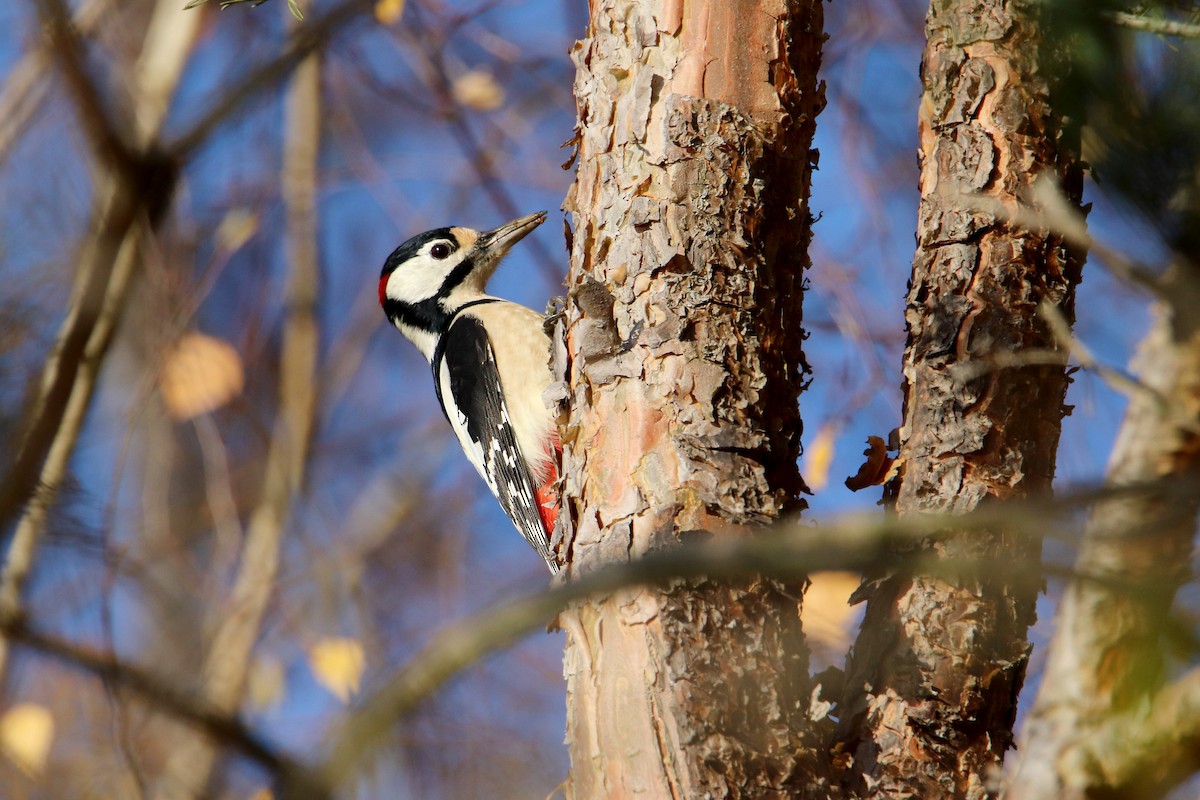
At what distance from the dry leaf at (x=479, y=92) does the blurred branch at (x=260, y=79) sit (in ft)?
7.00

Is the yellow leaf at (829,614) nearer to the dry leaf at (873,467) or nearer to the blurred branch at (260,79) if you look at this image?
the dry leaf at (873,467)

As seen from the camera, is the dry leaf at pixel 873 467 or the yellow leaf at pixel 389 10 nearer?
the dry leaf at pixel 873 467

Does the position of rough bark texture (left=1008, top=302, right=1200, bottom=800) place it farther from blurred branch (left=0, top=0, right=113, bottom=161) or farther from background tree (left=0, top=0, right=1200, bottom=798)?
blurred branch (left=0, top=0, right=113, bottom=161)

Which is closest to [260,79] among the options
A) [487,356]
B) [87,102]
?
[87,102]

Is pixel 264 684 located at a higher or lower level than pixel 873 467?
higher

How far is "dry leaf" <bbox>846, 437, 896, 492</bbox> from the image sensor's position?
99.0 inches

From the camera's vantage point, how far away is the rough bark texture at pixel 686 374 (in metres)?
2.10

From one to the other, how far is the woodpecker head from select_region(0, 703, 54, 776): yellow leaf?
2154 mm

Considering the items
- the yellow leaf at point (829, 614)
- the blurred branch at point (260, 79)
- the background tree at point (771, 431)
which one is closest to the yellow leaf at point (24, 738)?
the background tree at point (771, 431)

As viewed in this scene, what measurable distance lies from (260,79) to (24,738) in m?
2.93

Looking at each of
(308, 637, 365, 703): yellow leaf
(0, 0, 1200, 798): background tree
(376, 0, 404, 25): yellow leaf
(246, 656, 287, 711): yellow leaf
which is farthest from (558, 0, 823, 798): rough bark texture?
(246, 656, 287, 711): yellow leaf

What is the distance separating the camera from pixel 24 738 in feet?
14.8

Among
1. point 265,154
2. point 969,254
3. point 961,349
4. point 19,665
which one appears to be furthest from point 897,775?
point 265,154

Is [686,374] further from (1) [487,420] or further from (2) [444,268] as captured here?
(2) [444,268]
